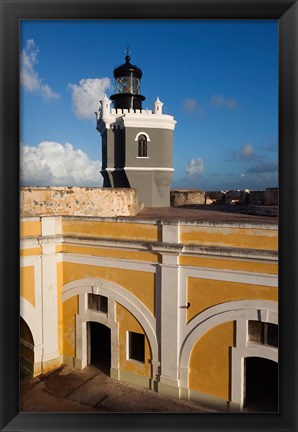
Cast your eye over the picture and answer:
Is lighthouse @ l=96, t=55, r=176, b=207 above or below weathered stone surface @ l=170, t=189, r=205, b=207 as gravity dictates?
above

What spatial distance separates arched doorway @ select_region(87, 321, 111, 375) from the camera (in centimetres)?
441

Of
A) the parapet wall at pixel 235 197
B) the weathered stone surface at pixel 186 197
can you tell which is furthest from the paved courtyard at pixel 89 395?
the parapet wall at pixel 235 197

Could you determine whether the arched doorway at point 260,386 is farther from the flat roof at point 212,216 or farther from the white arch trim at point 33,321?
the white arch trim at point 33,321

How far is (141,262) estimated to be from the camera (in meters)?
3.90

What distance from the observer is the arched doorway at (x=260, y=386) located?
310 cm

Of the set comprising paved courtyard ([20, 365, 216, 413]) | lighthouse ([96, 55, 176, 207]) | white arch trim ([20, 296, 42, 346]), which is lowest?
paved courtyard ([20, 365, 216, 413])

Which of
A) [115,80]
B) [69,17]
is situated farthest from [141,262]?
[115,80]

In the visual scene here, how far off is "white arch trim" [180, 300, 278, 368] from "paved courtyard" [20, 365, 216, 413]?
483 mm

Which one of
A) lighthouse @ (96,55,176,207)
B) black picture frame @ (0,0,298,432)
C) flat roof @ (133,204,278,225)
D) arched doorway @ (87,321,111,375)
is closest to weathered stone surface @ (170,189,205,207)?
lighthouse @ (96,55,176,207)

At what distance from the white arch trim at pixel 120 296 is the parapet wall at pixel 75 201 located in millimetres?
1206

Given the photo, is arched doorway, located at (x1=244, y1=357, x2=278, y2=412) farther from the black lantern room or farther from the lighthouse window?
the black lantern room
